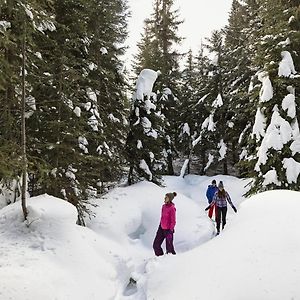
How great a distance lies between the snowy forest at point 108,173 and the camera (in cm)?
711

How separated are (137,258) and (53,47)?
767 centimetres

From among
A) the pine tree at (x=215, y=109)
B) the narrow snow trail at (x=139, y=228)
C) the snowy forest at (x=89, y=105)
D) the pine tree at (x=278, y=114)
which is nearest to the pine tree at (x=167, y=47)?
the pine tree at (x=215, y=109)

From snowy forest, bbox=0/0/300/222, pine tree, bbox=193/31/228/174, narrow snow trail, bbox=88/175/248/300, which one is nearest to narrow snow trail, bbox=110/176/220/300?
narrow snow trail, bbox=88/175/248/300

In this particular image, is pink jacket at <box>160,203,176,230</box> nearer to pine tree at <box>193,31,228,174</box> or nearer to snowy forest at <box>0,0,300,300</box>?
snowy forest at <box>0,0,300,300</box>

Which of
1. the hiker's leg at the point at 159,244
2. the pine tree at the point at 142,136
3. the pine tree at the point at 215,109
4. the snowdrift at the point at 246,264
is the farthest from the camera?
the pine tree at the point at 215,109

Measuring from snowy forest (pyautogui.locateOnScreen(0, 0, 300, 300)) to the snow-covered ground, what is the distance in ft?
0.10

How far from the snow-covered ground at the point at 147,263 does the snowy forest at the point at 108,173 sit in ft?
0.10

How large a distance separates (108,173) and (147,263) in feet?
31.9

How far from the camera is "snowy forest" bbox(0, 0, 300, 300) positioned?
7.11 metres

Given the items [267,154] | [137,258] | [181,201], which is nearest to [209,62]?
[181,201]

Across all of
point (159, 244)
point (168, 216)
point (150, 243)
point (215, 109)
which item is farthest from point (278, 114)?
point (215, 109)

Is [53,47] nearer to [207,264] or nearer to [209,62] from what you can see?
[207,264]

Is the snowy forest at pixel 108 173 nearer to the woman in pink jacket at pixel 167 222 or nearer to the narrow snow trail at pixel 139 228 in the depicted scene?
the narrow snow trail at pixel 139 228

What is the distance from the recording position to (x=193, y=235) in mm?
14789
